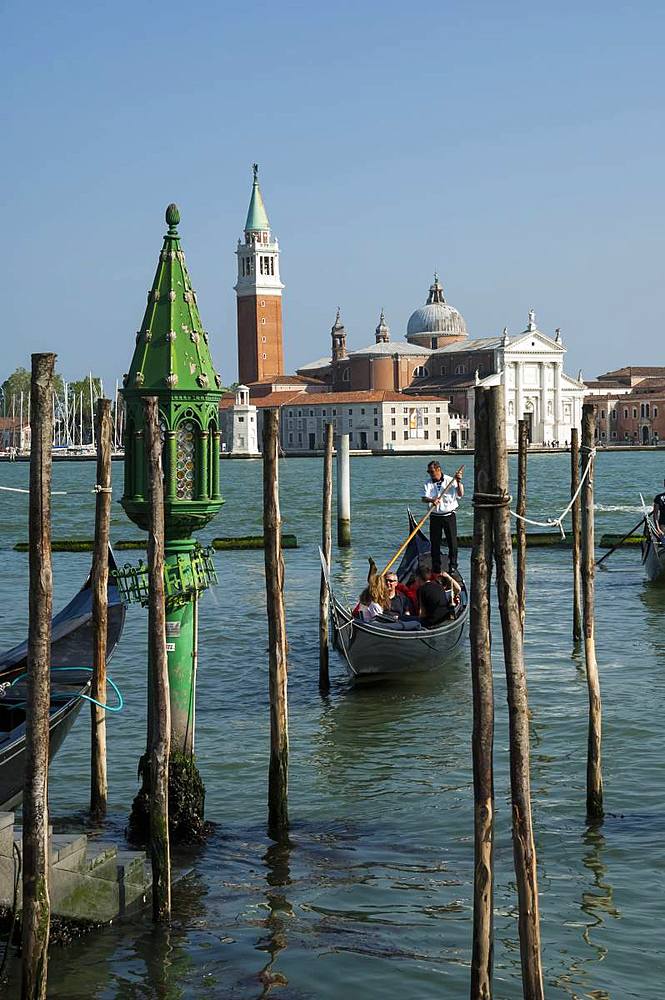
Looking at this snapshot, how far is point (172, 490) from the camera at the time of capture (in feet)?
15.8

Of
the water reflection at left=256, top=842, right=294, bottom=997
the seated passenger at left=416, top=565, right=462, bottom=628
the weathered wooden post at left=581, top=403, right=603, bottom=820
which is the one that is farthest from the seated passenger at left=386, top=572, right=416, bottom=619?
the water reflection at left=256, top=842, right=294, bottom=997

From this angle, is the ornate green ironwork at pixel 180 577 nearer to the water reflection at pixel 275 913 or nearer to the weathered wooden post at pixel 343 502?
the water reflection at pixel 275 913

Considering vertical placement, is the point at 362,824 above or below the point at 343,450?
below

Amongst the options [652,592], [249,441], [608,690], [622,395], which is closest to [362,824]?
[608,690]

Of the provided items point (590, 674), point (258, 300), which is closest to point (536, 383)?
point (258, 300)

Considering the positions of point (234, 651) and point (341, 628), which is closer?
point (341, 628)

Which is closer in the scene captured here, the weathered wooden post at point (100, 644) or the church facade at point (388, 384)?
the weathered wooden post at point (100, 644)

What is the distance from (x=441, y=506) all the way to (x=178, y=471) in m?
4.78

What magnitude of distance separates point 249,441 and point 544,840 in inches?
2629

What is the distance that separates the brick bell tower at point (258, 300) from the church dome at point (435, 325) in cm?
840

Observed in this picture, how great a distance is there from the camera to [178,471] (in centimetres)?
485

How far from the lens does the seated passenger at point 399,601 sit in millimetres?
8375

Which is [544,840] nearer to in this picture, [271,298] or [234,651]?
[234,651]

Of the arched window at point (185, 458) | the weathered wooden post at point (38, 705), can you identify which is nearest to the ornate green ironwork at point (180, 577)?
the arched window at point (185, 458)
